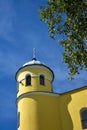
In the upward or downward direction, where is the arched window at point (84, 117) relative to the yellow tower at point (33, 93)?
downward

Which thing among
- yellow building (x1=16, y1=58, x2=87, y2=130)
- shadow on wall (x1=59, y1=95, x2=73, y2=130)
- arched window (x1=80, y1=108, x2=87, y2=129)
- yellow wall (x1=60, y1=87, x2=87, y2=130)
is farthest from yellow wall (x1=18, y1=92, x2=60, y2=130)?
arched window (x1=80, y1=108, x2=87, y2=129)

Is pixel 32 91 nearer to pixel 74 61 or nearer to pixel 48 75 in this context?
pixel 48 75

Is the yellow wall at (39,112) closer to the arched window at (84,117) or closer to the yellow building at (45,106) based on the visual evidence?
the yellow building at (45,106)

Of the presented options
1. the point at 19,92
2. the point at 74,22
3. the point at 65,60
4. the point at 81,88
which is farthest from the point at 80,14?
the point at 19,92

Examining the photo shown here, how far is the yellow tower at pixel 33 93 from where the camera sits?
24.2 metres

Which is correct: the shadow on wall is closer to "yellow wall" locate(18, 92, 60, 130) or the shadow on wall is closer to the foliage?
"yellow wall" locate(18, 92, 60, 130)

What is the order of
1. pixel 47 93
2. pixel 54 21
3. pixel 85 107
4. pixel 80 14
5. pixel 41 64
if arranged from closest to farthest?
pixel 80 14 < pixel 54 21 < pixel 85 107 < pixel 47 93 < pixel 41 64

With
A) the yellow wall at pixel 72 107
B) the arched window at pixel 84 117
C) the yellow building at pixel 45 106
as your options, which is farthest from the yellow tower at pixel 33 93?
the arched window at pixel 84 117

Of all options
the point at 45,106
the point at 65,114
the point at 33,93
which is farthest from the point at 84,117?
the point at 33,93

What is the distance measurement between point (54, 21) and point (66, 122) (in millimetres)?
10232

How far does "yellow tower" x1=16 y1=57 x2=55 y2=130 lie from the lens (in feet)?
79.3

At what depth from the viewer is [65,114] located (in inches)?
962

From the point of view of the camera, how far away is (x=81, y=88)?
24453mm

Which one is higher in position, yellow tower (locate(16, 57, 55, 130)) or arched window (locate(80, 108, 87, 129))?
yellow tower (locate(16, 57, 55, 130))
